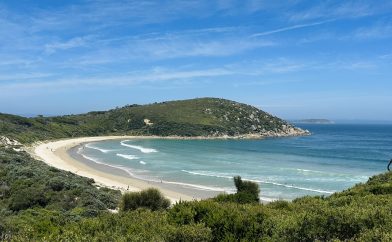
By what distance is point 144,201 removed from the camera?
2539 cm

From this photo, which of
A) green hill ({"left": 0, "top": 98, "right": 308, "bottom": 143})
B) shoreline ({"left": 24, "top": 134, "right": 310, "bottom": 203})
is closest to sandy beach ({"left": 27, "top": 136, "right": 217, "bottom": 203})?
shoreline ({"left": 24, "top": 134, "right": 310, "bottom": 203})

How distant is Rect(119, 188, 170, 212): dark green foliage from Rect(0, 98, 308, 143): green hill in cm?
Answer: 9860

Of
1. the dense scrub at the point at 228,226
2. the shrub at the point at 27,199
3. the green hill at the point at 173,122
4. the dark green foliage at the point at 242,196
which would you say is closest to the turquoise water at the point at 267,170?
the dark green foliage at the point at 242,196

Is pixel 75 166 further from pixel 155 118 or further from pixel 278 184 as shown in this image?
pixel 155 118

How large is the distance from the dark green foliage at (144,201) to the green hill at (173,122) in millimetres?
98602

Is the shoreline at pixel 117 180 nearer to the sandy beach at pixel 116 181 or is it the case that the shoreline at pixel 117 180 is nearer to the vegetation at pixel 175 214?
the sandy beach at pixel 116 181

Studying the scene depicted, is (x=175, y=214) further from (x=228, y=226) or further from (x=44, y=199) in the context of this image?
(x=44, y=199)

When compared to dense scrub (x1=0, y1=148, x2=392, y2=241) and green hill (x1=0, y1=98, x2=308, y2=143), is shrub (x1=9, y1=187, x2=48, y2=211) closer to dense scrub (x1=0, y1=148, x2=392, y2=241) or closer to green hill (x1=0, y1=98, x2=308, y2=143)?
dense scrub (x1=0, y1=148, x2=392, y2=241)

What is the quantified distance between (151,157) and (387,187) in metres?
59.7

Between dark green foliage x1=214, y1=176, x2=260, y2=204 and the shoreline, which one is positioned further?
the shoreline

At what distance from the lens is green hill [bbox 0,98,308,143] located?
132750 millimetres

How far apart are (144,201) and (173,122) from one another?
129 metres

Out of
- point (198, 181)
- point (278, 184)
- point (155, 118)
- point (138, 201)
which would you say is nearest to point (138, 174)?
point (198, 181)

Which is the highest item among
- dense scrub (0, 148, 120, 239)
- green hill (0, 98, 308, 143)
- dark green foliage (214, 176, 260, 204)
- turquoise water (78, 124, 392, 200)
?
green hill (0, 98, 308, 143)
